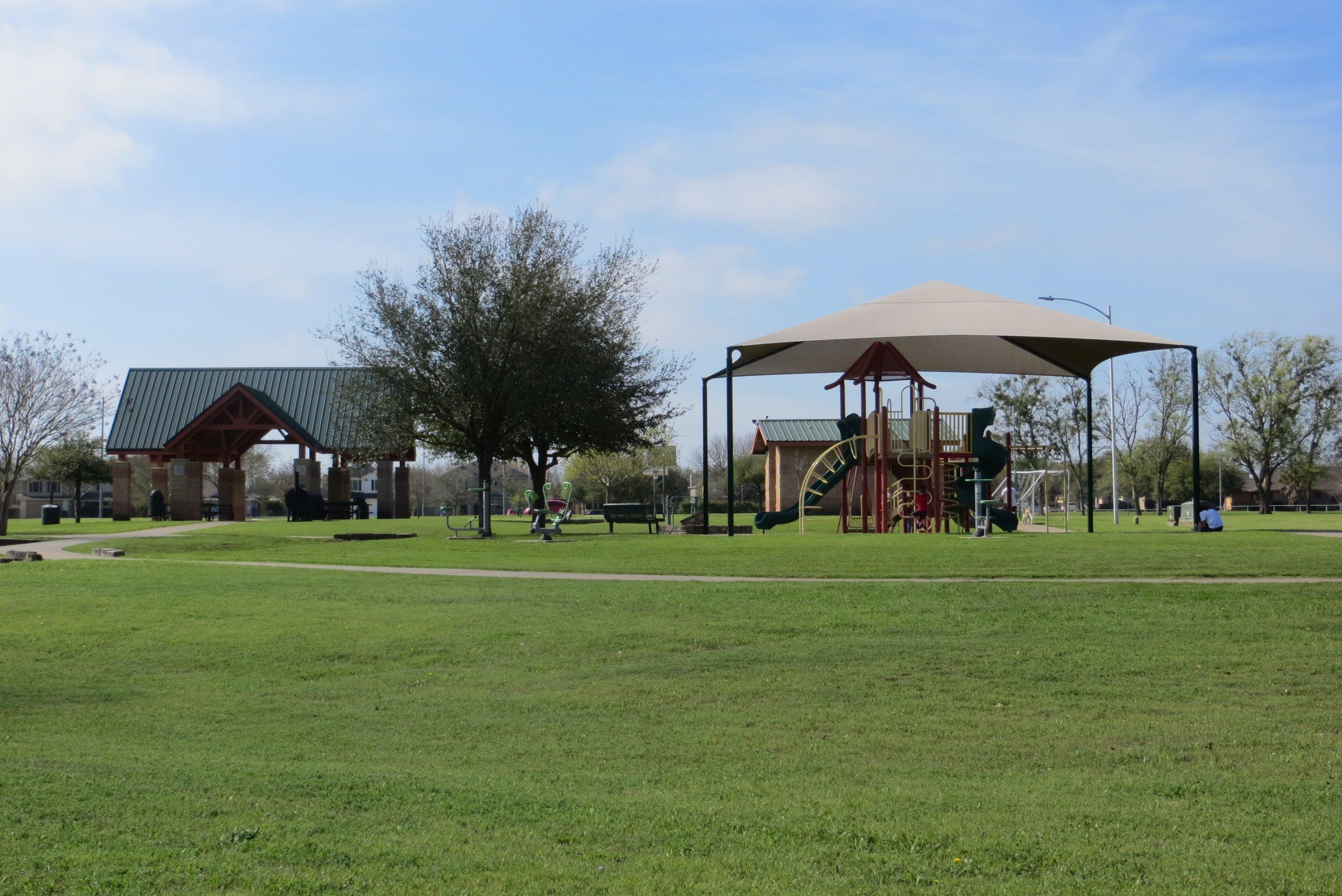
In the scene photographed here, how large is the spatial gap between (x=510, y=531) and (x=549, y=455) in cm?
671

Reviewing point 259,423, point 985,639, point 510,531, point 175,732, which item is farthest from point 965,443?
point 259,423

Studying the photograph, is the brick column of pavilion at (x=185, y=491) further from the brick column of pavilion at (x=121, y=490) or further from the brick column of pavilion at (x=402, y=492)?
the brick column of pavilion at (x=402, y=492)

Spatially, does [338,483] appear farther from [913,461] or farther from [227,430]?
[913,461]

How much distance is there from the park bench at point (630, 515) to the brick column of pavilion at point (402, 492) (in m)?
16.5

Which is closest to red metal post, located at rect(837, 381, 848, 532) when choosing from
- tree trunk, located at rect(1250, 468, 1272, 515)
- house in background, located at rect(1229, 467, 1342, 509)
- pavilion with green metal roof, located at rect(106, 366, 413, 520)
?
pavilion with green metal roof, located at rect(106, 366, 413, 520)

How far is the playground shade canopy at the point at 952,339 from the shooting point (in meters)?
27.3

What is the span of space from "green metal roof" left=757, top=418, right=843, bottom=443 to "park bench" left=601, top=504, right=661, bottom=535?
21.9 m

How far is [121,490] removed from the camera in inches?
1896

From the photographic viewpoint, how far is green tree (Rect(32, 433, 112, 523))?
172ft

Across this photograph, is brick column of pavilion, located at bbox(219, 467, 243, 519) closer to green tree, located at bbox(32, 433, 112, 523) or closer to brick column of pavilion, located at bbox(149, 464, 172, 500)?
brick column of pavilion, located at bbox(149, 464, 172, 500)

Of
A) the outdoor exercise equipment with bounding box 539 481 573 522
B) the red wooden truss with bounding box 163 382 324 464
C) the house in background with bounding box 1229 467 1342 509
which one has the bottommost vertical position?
the house in background with bounding box 1229 467 1342 509

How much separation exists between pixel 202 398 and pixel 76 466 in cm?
738

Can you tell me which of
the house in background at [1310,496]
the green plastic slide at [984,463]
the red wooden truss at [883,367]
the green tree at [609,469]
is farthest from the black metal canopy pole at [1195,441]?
the house in background at [1310,496]

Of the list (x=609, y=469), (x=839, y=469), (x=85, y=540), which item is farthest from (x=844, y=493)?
(x=609, y=469)
